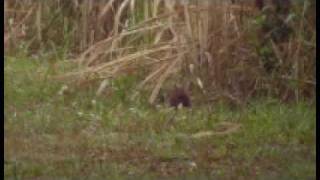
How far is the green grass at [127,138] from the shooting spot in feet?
19.0

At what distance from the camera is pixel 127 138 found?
589cm

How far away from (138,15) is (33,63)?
2.25 ft

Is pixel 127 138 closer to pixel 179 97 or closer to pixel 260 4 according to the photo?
pixel 179 97

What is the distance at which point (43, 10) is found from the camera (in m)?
5.96

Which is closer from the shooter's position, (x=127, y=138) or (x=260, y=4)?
(x=127, y=138)

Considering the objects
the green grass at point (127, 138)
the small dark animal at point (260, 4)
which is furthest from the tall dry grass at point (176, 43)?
the green grass at point (127, 138)

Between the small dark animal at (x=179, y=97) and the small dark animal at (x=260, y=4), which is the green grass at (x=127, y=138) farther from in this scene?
the small dark animal at (x=260, y=4)

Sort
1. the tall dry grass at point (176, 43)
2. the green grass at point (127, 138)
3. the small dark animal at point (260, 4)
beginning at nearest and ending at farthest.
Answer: the green grass at point (127, 138)
the tall dry grass at point (176, 43)
the small dark animal at point (260, 4)

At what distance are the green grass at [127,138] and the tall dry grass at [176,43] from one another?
0.13 m

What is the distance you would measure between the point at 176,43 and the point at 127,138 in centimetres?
68

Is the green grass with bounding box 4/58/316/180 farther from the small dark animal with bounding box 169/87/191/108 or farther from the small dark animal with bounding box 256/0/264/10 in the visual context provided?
the small dark animal with bounding box 256/0/264/10

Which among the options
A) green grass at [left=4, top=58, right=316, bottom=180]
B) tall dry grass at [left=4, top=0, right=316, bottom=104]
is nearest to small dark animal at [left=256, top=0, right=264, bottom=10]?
tall dry grass at [left=4, top=0, right=316, bottom=104]

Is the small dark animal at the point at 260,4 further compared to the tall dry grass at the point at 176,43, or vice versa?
the small dark animal at the point at 260,4

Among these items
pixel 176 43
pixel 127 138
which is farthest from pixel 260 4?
pixel 127 138
